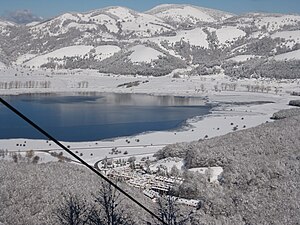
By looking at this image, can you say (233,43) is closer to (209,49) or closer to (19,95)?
(209,49)

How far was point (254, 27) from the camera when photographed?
4366 centimetres

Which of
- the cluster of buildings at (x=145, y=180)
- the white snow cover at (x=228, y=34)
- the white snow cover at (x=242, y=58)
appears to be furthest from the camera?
the white snow cover at (x=228, y=34)

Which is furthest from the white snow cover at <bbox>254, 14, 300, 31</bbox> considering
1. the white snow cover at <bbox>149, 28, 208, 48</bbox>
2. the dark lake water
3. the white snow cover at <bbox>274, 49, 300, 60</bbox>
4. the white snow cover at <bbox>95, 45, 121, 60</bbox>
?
the dark lake water

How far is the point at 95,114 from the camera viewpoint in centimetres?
1630

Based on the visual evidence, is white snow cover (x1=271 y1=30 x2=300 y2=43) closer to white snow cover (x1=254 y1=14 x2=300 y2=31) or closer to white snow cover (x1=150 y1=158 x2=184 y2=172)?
white snow cover (x1=254 y1=14 x2=300 y2=31)

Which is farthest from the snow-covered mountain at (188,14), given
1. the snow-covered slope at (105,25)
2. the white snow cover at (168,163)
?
the white snow cover at (168,163)

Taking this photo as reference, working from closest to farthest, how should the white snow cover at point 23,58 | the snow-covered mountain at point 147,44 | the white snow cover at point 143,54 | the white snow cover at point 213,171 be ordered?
the white snow cover at point 213,171, the snow-covered mountain at point 147,44, the white snow cover at point 143,54, the white snow cover at point 23,58

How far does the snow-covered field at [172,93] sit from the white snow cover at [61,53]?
401cm

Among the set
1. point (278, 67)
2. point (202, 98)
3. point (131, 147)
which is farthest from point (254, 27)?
point (131, 147)

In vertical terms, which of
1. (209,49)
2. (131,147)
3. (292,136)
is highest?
(209,49)

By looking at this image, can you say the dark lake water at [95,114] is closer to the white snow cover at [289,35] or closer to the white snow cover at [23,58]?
the white snow cover at [289,35]

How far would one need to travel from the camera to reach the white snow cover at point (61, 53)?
1484 inches

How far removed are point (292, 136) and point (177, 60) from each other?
25801mm

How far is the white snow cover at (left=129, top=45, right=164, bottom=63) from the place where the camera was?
110 feet
